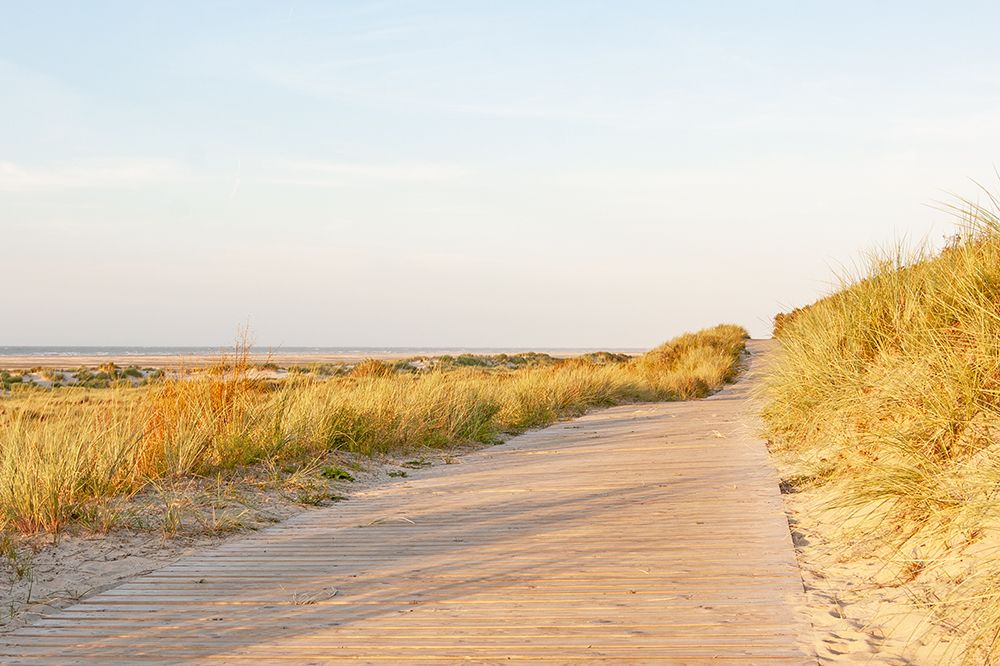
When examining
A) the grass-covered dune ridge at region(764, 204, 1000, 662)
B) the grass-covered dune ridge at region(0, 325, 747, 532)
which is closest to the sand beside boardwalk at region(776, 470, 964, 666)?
the grass-covered dune ridge at region(764, 204, 1000, 662)

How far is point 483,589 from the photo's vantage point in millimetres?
4605

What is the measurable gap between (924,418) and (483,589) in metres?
2.83

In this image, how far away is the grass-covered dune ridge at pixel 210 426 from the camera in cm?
643

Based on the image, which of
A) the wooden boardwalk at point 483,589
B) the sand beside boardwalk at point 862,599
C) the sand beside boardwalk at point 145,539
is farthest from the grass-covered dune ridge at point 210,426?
the sand beside boardwalk at point 862,599

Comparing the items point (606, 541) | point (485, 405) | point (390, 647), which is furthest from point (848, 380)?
point (485, 405)

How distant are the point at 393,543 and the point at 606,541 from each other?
1.40m

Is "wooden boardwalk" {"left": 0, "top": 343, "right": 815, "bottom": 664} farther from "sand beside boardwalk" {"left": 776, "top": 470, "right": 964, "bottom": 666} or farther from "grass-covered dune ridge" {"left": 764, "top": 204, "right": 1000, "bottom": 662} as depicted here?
"grass-covered dune ridge" {"left": 764, "top": 204, "right": 1000, "bottom": 662}

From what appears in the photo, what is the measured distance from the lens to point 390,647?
374 cm

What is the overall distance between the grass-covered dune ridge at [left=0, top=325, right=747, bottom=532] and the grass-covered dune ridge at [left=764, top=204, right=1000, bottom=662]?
4.94 metres

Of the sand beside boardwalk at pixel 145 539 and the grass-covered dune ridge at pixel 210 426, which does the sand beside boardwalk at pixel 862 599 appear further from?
the grass-covered dune ridge at pixel 210 426

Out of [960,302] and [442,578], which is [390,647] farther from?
[960,302]

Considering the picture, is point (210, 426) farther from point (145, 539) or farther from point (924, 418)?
point (924, 418)

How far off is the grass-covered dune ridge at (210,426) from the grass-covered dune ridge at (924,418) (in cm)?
494

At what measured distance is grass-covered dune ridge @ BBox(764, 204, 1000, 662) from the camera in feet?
13.2
